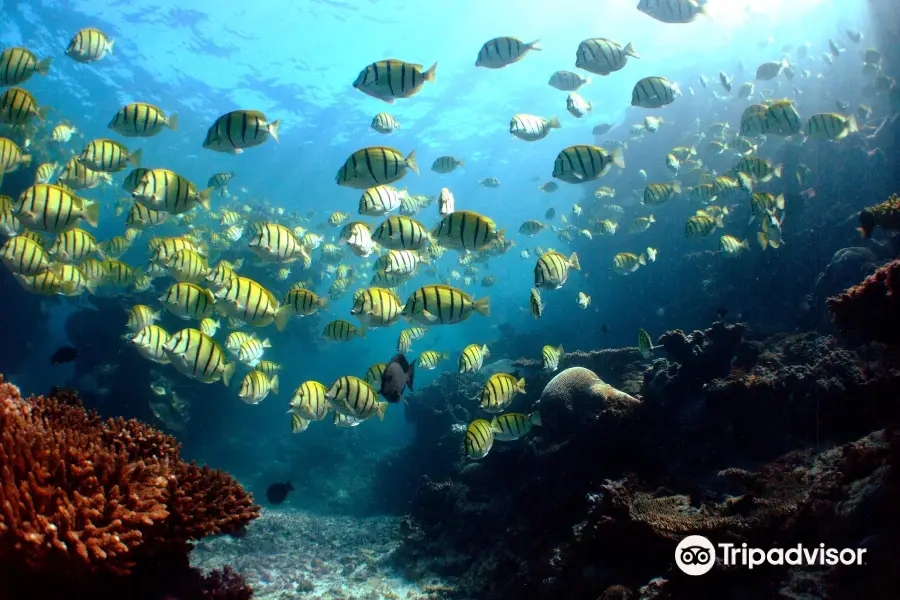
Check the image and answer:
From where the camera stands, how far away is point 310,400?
18.7 feet

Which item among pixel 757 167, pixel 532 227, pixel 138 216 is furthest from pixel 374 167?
pixel 757 167

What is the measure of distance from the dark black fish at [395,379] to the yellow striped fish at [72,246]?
4914mm

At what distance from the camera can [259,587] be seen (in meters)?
7.55

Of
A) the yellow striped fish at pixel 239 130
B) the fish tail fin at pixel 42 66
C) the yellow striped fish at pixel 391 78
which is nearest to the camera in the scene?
the yellow striped fish at pixel 239 130

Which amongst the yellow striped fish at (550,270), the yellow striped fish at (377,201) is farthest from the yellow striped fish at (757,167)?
the yellow striped fish at (377,201)

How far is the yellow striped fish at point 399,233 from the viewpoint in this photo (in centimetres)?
496

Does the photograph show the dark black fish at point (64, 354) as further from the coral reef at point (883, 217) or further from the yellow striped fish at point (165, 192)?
the coral reef at point (883, 217)

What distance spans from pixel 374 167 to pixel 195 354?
8.87ft

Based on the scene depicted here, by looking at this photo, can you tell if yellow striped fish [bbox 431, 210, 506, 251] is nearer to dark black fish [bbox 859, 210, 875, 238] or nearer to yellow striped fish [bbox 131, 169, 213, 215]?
yellow striped fish [bbox 131, 169, 213, 215]

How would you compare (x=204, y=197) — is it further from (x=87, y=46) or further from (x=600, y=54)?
(x=600, y=54)

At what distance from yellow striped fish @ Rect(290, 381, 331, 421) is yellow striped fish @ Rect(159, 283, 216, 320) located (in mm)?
1533

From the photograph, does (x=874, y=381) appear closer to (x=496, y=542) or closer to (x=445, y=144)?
(x=496, y=542)

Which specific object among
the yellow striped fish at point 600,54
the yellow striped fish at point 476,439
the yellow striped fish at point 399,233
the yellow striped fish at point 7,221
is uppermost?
the yellow striped fish at point 600,54

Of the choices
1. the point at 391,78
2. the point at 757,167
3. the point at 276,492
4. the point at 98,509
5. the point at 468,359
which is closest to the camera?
the point at 98,509
